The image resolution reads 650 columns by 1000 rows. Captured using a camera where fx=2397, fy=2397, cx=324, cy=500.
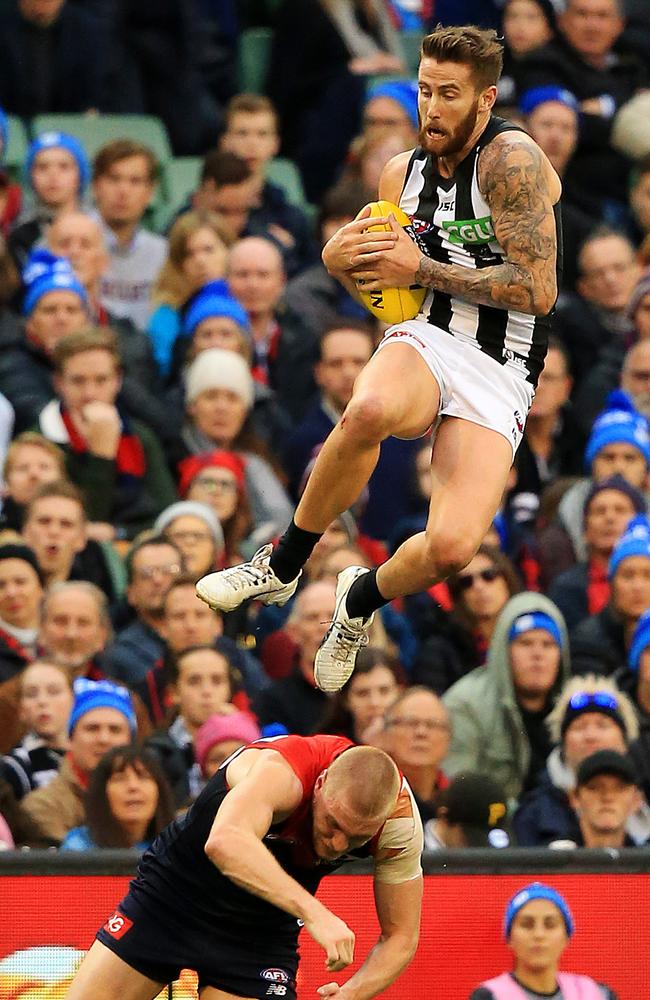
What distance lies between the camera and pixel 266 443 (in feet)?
39.4

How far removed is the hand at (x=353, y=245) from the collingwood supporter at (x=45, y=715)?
9.53 ft

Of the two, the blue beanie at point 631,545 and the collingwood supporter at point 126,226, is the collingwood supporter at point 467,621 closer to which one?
the blue beanie at point 631,545

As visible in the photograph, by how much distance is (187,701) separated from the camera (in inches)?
395

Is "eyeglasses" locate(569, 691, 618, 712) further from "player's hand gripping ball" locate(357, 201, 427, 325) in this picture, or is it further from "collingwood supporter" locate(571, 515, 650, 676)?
"player's hand gripping ball" locate(357, 201, 427, 325)

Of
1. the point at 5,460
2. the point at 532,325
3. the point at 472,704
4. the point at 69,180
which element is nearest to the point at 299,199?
the point at 69,180

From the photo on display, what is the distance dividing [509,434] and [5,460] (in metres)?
3.82

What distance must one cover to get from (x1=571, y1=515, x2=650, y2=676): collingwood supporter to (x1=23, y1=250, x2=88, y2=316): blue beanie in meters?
2.97

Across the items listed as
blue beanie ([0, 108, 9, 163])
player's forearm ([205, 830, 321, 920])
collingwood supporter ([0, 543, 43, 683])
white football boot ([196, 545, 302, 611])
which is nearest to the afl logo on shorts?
player's forearm ([205, 830, 321, 920])

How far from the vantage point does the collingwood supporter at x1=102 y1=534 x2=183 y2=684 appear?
10.3m

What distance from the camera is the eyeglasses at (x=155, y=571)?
1052cm

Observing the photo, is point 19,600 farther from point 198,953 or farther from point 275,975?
point 275,975

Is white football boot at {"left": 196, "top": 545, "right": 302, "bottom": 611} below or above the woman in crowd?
above

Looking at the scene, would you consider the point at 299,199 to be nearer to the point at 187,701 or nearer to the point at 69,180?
the point at 69,180

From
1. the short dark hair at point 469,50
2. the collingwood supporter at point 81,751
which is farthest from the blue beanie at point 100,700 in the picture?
the short dark hair at point 469,50
